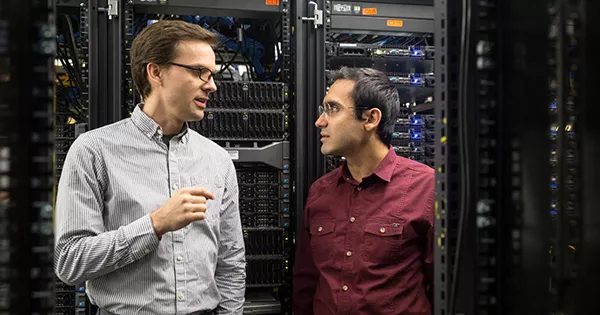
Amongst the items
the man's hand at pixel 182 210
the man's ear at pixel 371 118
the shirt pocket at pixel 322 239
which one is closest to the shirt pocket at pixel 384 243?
the shirt pocket at pixel 322 239

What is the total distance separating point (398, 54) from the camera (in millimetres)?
2586

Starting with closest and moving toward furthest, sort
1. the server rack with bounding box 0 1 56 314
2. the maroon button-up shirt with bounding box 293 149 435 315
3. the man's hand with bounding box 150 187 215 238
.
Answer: the server rack with bounding box 0 1 56 314
the man's hand with bounding box 150 187 215 238
the maroon button-up shirt with bounding box 293 149 435 315

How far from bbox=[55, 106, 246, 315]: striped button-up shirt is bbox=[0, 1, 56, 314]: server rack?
71 centimetres

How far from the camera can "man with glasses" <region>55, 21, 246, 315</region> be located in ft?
5.27

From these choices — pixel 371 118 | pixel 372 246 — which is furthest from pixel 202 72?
pixel 372 246

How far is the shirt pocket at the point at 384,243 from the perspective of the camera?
6.55 feet

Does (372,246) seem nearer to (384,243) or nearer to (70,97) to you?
(384,243)

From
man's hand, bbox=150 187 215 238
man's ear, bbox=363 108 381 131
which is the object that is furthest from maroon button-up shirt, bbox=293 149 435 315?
man's hand, bbox=150 187 215 238

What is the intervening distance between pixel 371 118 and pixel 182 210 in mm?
1076

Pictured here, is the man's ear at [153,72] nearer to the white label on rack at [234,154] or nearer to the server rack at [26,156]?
the white label on rack at [234,154]

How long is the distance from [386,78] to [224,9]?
2.89ft
